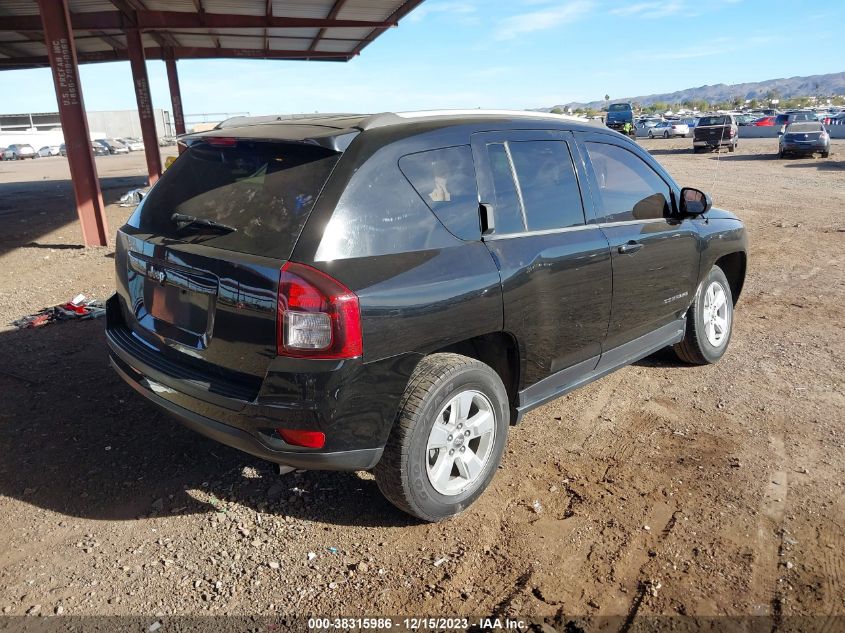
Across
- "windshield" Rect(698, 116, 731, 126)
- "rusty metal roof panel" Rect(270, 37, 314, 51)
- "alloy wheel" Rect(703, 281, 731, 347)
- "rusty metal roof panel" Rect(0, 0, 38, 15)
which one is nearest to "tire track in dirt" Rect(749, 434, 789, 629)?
"alloy wheel" Rect(703, 281, 731, 347)

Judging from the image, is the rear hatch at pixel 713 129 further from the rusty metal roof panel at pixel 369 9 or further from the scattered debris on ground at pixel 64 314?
the scattered debris on ground at pixel 64 314

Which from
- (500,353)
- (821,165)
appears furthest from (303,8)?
(821,165)

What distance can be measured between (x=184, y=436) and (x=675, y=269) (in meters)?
3.42

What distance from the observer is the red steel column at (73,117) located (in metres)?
9.59

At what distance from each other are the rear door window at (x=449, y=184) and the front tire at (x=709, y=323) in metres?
Answer: 2.42

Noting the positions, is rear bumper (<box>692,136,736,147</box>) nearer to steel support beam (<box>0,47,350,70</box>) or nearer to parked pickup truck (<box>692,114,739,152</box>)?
parked pickup truck (<box>692,114,739,152</box>)

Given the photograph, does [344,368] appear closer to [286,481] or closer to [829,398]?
[286,481]

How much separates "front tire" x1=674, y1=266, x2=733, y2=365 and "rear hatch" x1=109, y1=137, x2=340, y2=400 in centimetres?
327

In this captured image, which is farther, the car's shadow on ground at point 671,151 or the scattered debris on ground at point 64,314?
the car's shadow on ground at point 671,151

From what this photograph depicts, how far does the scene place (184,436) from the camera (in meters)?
3.83

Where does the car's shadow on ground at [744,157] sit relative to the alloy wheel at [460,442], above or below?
above

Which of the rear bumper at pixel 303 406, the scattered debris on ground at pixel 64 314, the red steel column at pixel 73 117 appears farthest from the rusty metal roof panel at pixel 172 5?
the rear bumper at pixel 303 406

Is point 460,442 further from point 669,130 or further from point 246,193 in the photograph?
point 669,130

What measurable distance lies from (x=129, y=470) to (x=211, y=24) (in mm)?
15343
